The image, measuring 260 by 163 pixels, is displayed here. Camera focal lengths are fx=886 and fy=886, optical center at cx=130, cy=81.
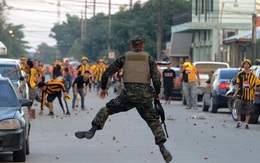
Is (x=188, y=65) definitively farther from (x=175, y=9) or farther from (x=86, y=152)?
(x=175, y=9)

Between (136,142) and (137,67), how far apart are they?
4244mm

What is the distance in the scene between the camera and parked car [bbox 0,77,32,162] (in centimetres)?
1292

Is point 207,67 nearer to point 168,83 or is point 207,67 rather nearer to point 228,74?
point 168,83

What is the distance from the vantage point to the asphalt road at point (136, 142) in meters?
14.3

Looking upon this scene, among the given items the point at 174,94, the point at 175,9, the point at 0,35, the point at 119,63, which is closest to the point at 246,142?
the point at 119,63

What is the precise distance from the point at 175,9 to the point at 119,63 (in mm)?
69249

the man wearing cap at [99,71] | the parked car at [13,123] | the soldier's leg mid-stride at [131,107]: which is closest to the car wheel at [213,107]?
the parked car at [13,123]

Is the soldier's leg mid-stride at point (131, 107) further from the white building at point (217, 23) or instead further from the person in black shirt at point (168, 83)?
the white building at point (217, 23)

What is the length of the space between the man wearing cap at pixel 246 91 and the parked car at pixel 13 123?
332 inches

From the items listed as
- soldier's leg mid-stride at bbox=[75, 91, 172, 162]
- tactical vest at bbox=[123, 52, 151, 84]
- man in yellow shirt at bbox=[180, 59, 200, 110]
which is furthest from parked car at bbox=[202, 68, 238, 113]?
tactical vest at bbox=[123, 52, 151, 84]

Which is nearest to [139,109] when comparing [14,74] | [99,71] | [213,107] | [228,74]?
[14,74]

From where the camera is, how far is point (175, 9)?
82.2 metres

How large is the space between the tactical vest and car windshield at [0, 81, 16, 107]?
199 cm

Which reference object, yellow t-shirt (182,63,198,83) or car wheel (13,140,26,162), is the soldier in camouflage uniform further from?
yellow t-shirt (182,63,198,83)
